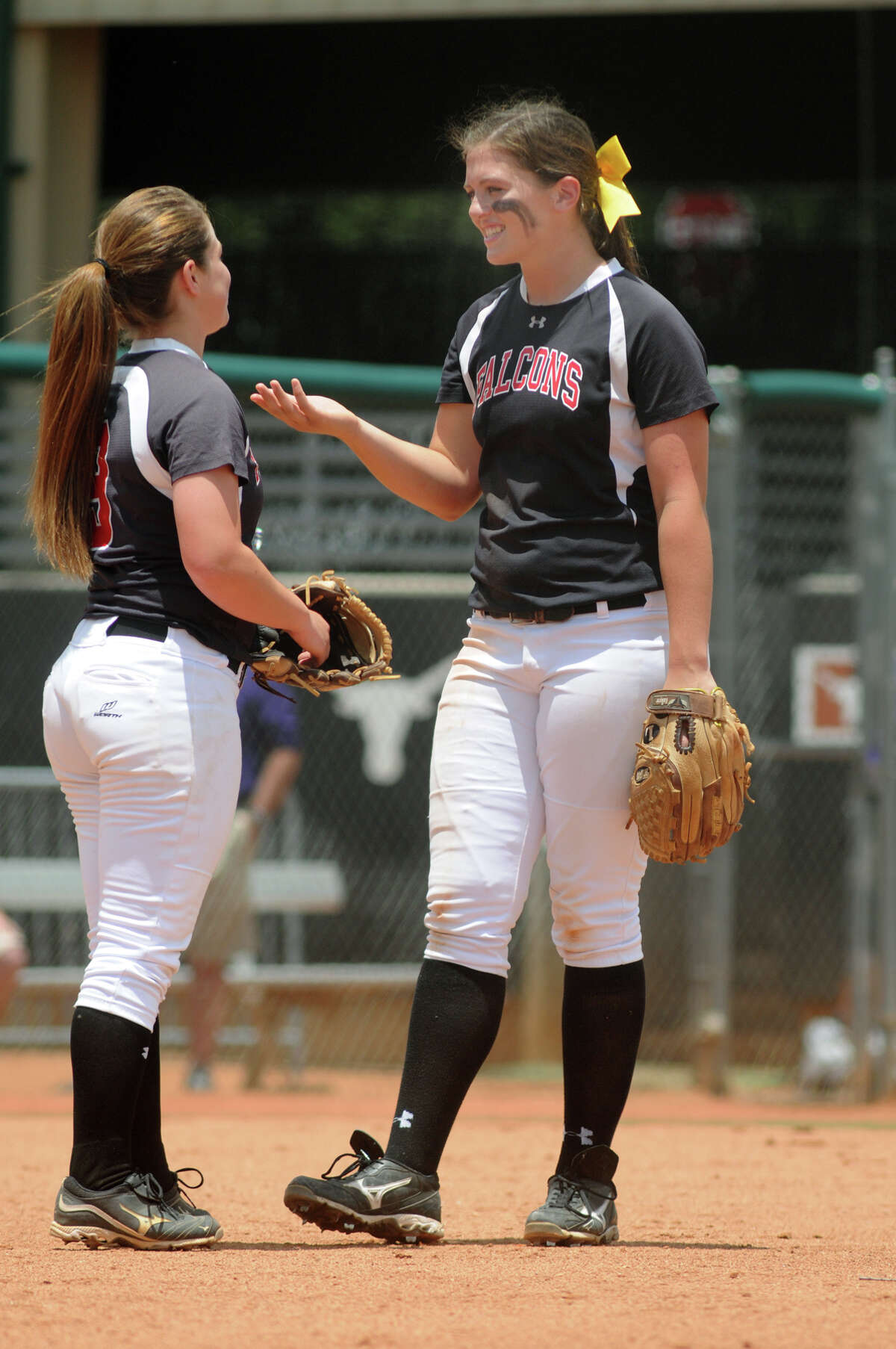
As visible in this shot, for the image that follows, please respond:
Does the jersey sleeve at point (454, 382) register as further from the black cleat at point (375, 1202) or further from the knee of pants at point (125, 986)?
the black cleat at point (375, 1202)

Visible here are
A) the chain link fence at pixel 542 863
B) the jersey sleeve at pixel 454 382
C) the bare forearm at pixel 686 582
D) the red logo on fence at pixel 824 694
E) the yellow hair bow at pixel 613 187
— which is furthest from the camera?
the red logo on fence at pixel 824 694

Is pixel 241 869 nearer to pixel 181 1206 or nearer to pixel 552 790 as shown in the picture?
pixel 181 1206

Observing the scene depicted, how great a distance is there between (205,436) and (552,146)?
95 centimetres

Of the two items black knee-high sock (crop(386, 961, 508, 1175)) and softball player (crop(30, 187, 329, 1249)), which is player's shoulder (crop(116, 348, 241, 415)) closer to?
softball player (crop(30, 187, 329, 1249))

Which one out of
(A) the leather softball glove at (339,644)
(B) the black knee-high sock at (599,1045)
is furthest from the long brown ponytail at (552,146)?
(B) the black knee-high sock at (599,1045)

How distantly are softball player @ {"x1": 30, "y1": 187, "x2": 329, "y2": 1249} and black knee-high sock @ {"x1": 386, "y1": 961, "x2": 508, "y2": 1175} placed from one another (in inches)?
16.8

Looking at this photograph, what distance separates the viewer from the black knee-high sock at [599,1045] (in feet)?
11.0

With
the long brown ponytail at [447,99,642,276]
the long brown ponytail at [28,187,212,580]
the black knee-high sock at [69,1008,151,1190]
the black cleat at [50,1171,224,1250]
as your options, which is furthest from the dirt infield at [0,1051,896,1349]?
the long brown ponytail at [447,99,642,276]

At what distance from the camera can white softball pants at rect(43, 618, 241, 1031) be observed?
3.13m

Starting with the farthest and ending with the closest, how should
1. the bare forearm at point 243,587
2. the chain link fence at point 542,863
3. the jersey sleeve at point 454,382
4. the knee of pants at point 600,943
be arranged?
the chain link fence at point 542,863
the jersey sleeve at point 454,382
the knee of pants at point 600,943
the bare forearm at point 243,587

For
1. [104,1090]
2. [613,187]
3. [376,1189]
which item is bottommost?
[376,1189]

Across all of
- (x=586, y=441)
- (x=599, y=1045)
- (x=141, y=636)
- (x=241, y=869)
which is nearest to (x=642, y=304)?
(x=586, y=441)

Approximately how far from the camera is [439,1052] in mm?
3262

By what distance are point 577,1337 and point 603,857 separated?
1.07 m
